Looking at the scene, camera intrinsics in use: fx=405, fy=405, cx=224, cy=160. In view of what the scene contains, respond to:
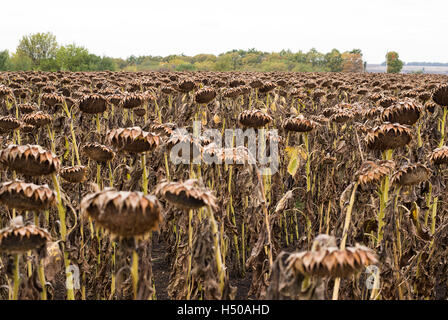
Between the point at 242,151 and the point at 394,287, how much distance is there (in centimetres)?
122

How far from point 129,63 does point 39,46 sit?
21.8m

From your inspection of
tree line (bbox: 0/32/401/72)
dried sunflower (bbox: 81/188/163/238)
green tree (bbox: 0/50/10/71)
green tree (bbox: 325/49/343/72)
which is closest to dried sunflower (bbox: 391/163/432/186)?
dried sunflower (bbox: 81/188/163/238)

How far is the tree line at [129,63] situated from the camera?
165 feet

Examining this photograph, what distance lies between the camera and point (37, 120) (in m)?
4.12

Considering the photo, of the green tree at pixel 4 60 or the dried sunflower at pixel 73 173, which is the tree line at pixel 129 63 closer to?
the green tree at pixel 4 60

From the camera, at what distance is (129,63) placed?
82812 millimetres

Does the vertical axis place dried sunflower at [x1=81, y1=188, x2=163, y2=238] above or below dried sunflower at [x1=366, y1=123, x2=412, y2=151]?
below

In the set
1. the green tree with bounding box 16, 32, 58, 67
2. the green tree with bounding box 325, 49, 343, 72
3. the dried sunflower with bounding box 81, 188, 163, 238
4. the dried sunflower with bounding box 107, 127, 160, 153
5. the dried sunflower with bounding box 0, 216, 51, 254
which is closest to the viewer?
the dried sunflower with bounding box 81, 188, 163, 238

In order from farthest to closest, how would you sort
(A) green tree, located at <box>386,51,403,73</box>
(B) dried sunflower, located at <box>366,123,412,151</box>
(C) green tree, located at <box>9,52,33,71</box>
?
1. (A) green tree, located at <box>386,51,403,73</box>
2. (C) green tree, located at <box>9,52,33,71</box>
3. (B) dried sunflower, located at <box>366,123,412,151</box>

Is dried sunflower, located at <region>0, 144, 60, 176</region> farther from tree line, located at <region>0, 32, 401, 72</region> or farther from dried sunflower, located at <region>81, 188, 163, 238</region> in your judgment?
tree line, located at <region>0, 32, 401, 72</region>

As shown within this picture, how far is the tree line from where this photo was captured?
1975 inches
